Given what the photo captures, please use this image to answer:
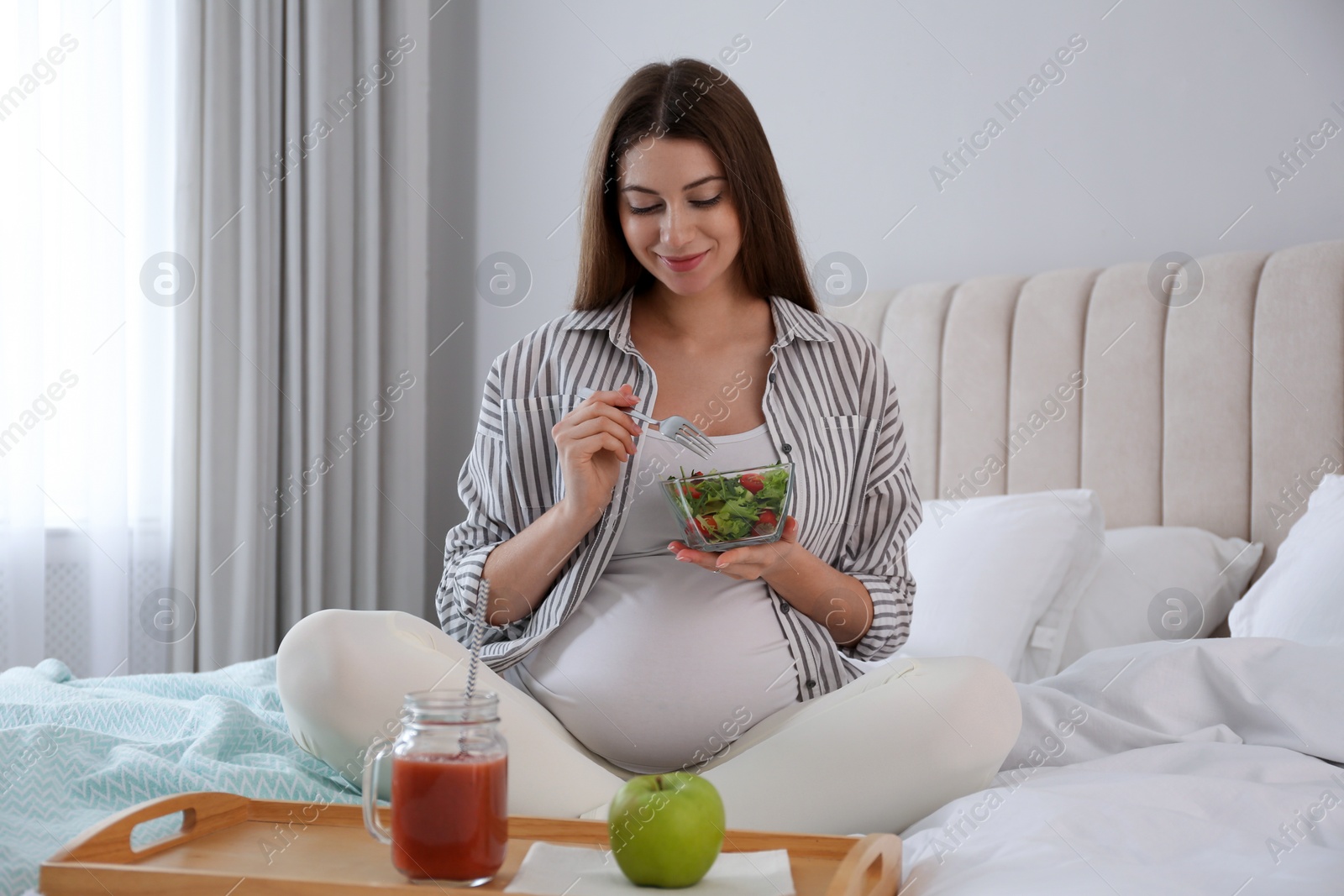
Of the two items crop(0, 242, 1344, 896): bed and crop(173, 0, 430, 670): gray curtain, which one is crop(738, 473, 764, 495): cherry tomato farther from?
crop(173, 0, 430, 670): gray curtain

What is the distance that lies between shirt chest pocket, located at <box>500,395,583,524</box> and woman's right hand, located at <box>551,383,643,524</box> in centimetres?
17

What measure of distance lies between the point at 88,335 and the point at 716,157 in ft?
6.11

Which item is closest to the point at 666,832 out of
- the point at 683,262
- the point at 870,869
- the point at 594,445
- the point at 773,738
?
the point at 870,869

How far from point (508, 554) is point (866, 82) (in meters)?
1.71

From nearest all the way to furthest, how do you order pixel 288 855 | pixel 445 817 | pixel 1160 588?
1. pixel 445 817
2. pixel 288 855
3. pixel 1160 588

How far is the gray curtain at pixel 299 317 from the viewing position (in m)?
2.85

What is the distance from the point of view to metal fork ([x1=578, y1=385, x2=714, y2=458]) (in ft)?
4.42

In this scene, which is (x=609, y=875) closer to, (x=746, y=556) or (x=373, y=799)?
(x=373, y=799)

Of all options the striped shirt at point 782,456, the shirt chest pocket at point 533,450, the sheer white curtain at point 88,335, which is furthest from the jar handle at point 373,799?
the sheer white curtain at point 88,335

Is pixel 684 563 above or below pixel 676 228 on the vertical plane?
below

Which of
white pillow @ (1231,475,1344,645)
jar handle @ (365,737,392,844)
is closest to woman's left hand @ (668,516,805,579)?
jar handle @ (365,737,392,844)

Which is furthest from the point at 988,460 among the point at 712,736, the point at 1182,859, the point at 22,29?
the point at 22,29

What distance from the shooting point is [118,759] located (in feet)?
4.06

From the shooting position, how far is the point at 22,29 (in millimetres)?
2541
